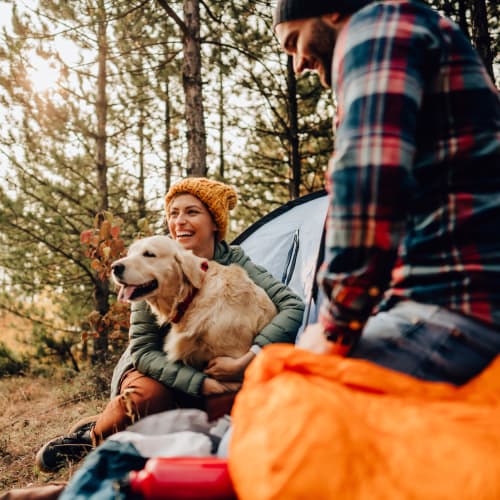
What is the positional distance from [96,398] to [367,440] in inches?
206

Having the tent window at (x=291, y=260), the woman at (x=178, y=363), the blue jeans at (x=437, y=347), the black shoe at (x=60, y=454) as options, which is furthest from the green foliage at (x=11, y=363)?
the blue jeans at (x=437, y=347)

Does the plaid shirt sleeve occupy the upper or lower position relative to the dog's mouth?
upper

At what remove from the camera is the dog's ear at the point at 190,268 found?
103 inches

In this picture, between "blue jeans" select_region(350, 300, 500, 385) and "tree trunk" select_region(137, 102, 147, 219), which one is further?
"tree trunk" select_region(137, 102, 147, 219)

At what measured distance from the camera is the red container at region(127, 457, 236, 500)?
987 millimetres

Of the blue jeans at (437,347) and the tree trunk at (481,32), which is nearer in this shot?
the blue jeans at (437,347)

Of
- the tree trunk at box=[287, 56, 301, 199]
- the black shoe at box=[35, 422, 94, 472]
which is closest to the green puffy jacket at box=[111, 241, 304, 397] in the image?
the black shoe at box=[35, 422, 94, 472]

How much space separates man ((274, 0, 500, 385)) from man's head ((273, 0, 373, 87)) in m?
0.15

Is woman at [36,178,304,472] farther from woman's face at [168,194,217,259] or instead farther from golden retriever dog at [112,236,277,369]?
golden retriever dog at [112,236,277,369]

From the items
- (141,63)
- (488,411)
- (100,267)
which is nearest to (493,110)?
(488,411)

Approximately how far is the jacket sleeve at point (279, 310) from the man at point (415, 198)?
136cm

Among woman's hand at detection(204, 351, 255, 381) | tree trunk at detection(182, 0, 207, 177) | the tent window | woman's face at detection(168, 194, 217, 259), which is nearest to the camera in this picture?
woman's hand at detection(204, 351, 255, 381)

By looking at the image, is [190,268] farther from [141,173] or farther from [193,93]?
[141,173]

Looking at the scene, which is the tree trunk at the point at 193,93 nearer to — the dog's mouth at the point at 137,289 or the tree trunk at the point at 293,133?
the dog's mouth at the point at 137,289
